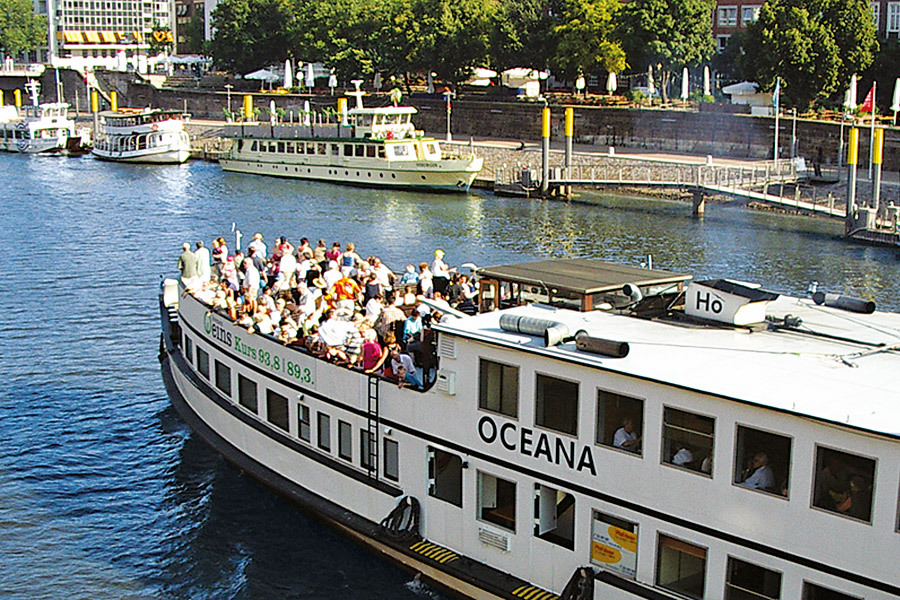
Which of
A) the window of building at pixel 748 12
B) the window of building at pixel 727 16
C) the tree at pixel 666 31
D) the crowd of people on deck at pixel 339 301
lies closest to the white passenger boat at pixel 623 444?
the crowd of people on deck at pixel 339 301

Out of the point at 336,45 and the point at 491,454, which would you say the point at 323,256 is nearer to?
the point at 491,454

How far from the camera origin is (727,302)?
14891mm

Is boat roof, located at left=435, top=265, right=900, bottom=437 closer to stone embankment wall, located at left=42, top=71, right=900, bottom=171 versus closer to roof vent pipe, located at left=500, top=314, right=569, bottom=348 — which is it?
roof vent pipe, located at left=500, top=314, right=569, bottom=348

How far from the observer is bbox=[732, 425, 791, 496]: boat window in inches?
487

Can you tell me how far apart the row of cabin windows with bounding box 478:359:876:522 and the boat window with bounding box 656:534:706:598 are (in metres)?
0.97

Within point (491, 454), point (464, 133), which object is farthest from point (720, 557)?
point (464, 133)

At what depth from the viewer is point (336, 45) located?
97562 millimetres

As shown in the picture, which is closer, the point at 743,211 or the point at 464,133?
the point at 743,211

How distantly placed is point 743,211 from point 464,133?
32.5 m

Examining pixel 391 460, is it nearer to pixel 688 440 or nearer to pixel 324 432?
pixel 324 432

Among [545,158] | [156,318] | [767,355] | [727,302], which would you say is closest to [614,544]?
[767,355]

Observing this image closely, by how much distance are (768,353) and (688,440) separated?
1459mm

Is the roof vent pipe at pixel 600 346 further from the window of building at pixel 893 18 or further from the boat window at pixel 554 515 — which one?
the window of building at pixel 893 18

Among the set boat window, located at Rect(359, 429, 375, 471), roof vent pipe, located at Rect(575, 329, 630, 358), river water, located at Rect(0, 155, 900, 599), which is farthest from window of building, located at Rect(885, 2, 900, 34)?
roof vent pipe, located at Rect(575, 329, 630, 358)
